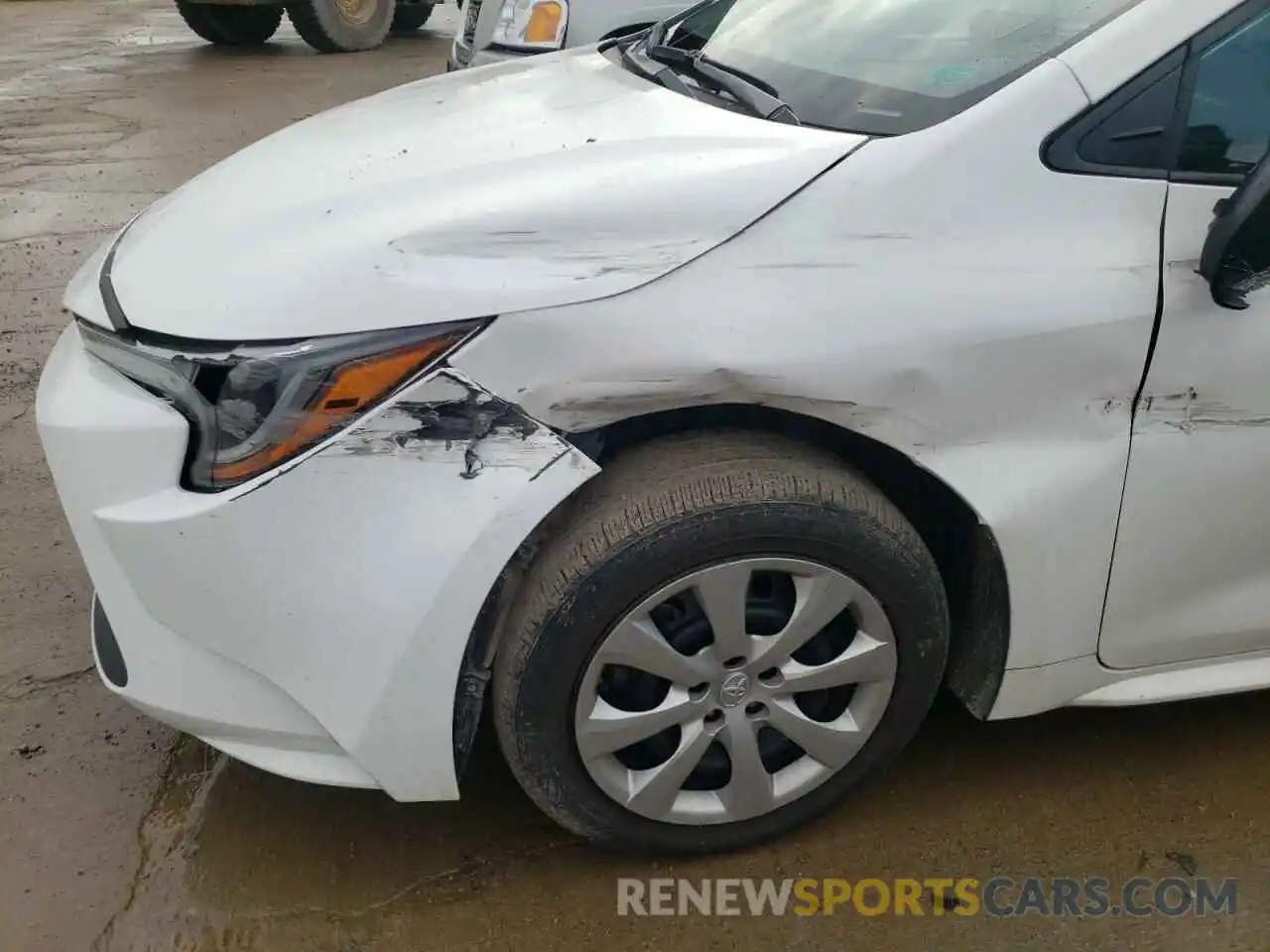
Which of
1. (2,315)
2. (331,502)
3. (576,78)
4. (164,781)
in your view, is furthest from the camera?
(2,315)

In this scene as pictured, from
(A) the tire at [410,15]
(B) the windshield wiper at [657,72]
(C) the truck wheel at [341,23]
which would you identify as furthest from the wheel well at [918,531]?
(A) the tire at [410,15]

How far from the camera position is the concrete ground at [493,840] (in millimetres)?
1769

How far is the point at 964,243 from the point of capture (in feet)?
4.97

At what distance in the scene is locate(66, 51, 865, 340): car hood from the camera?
1.46 m

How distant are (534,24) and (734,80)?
259 cm

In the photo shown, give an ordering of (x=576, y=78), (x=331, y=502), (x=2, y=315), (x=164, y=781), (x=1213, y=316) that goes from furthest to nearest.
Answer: (x=2, y=315)
(x=576, y=78)
(x=164, y=781)
(x=1213, y=316)
(x=331, y=502)

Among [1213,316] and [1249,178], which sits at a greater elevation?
[1249,178]

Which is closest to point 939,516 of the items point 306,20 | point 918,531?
point 918,531

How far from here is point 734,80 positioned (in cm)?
200

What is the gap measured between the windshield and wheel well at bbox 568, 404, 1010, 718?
0.48m

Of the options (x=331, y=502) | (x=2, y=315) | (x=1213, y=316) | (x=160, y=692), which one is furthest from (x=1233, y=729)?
(x=2, y=315)

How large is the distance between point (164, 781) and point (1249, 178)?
2.13 meters

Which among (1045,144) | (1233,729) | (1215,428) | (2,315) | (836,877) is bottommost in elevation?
(2,315)

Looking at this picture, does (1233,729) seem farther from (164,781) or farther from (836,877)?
(164,781)
